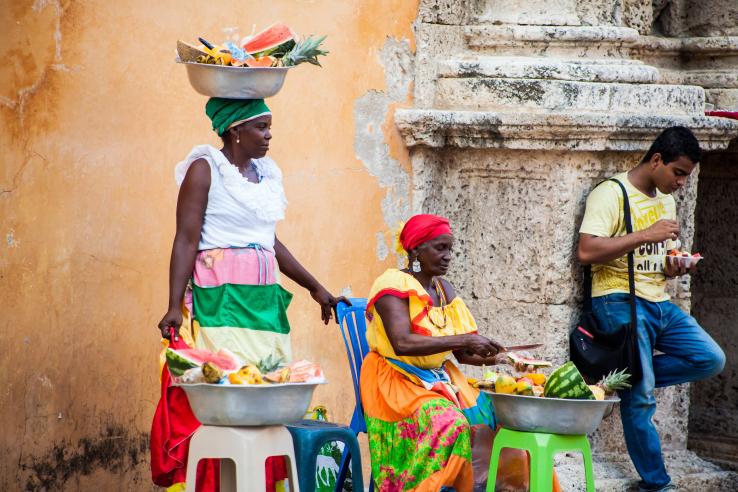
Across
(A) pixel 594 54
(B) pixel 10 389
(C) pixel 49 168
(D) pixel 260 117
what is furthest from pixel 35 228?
(A) pixel 594 54

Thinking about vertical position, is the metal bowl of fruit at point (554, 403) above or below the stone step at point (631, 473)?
above

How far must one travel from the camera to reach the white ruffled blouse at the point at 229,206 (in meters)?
5.29

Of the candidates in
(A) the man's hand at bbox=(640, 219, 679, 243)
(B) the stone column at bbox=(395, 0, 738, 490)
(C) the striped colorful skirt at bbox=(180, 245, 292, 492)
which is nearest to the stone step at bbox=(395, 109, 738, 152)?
(B) the stone column at bbox=(395, 0, 738, 490)

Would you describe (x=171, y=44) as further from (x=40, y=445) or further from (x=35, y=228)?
(x=40, y=445)

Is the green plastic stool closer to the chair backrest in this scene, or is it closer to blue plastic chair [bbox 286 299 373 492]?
blue plastic chair [bbox 286 299 373 492]

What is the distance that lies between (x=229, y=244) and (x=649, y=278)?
2140mm

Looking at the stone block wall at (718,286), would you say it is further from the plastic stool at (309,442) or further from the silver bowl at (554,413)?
the plastic stool at (309,442)

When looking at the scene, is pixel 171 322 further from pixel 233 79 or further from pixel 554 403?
pixel 554 403

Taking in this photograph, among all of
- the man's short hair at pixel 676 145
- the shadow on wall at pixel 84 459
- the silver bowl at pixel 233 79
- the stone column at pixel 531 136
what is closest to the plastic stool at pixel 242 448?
the silver bowl at pixel 233 79

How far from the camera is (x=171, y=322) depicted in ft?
16.6

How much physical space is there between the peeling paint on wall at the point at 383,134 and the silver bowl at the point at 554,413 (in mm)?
1765

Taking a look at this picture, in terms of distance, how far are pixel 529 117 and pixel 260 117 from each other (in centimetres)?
168

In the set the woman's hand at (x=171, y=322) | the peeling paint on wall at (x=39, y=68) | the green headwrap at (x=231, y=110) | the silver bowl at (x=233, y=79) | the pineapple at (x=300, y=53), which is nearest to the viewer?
the woman's hand at (x=171, y=322)

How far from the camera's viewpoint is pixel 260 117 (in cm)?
532
